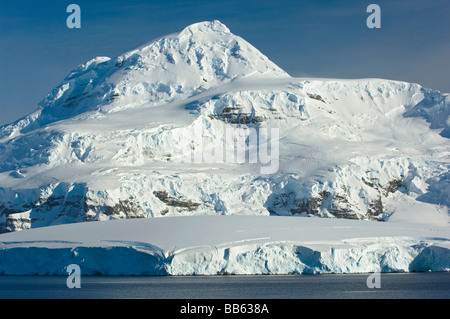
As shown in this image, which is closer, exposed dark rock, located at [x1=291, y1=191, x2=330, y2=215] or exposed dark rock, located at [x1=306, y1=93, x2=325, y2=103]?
exposed dark rock, located at [x1=291, y1=191, x2=330, y2=215]

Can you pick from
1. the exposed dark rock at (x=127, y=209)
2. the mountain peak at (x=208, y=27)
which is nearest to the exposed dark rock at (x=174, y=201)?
the exposed dark rock at (x=127, y=209)

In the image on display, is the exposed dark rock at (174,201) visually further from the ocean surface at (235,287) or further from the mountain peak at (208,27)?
the mountain peak at (208,27)

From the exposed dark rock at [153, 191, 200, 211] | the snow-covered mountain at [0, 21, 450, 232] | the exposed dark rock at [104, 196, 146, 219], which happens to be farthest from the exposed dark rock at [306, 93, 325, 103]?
the exposed dark rock at [104, 196, 146, 219]

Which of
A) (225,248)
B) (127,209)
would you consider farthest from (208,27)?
(225,248)

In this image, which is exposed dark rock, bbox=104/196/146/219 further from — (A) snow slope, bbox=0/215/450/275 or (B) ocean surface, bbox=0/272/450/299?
(B) ocean surface, bbox=0/272/450/299

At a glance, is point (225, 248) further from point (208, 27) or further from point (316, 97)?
point (208, 27)
